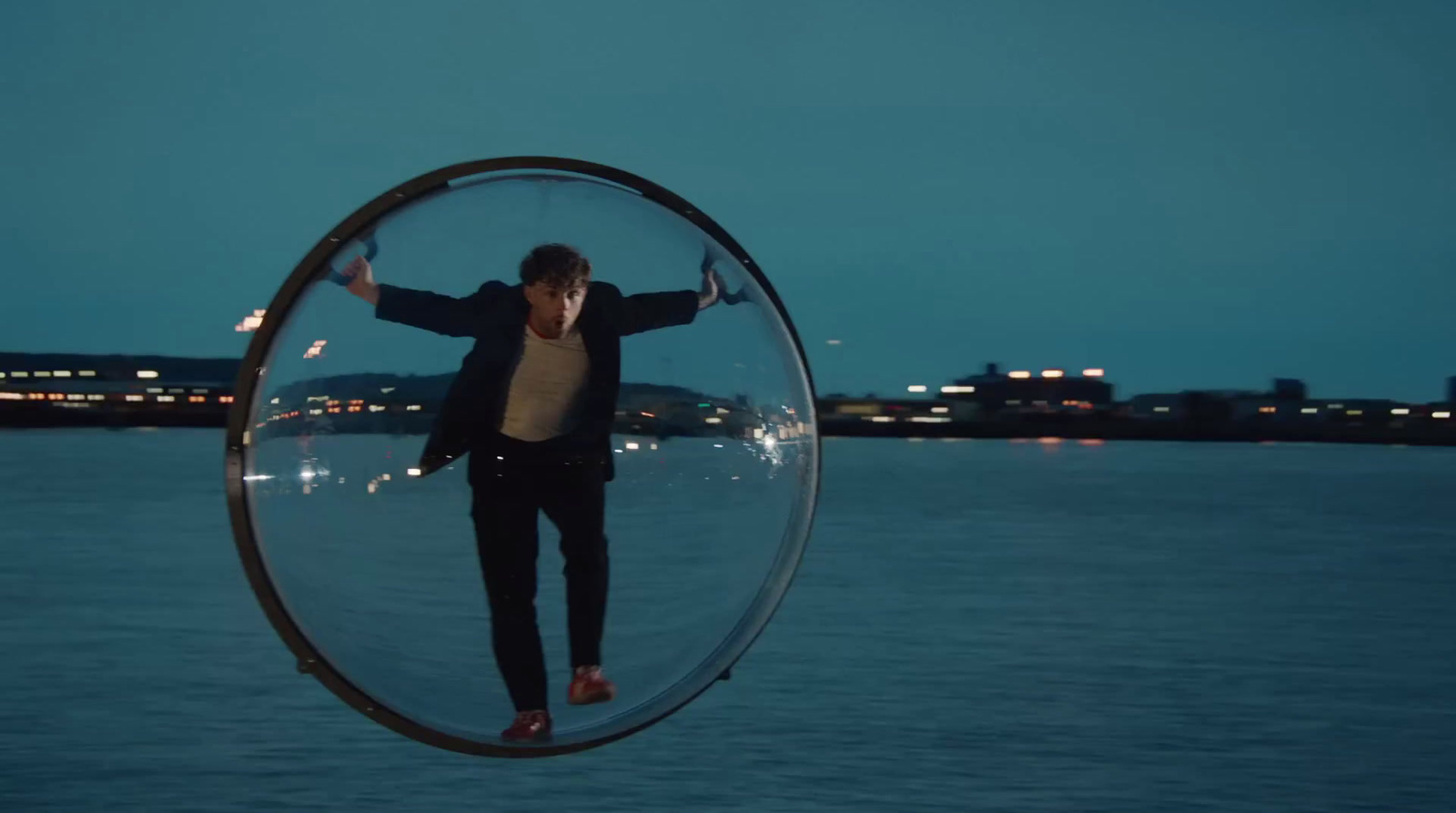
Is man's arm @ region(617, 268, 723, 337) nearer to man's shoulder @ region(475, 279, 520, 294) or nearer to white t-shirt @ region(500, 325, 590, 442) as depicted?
white t-shirt @ region(500, 325, 590, 442)

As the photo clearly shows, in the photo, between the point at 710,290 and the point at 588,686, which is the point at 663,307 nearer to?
the point at 710,290

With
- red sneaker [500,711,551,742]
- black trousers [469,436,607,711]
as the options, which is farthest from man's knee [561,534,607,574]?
red sneaker [500,711,551,742]

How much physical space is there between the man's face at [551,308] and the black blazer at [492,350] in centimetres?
2

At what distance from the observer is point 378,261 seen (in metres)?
3.44

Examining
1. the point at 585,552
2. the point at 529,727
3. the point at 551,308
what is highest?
the point at 551,308

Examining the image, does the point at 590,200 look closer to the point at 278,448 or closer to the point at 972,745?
the point at 278,448

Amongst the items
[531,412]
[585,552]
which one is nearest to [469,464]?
[531,412]

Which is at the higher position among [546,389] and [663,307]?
[663,307]

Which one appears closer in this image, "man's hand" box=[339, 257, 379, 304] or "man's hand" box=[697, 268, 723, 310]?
"man's hand" box=[339, 257, 379, 304]

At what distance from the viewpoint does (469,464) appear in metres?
3.37

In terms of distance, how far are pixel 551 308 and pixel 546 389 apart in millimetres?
138

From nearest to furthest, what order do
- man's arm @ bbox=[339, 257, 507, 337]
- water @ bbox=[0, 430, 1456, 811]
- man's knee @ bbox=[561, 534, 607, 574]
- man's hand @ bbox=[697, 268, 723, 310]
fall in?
man's arm @ bbox=[339, 257, 507, 337]
man's knee @ bbox=[561, 534, 607, 574]
man's hand @ bbox=[697, 268, 723, 310]
water @ bbox=[0, 430, 1456, 811]

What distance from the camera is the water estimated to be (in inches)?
197

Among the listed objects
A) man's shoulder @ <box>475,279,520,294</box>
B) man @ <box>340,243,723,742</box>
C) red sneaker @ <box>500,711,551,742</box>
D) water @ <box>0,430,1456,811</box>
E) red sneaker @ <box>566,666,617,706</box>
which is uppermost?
man's shoulder @ <box>475,279,520,294</box>
